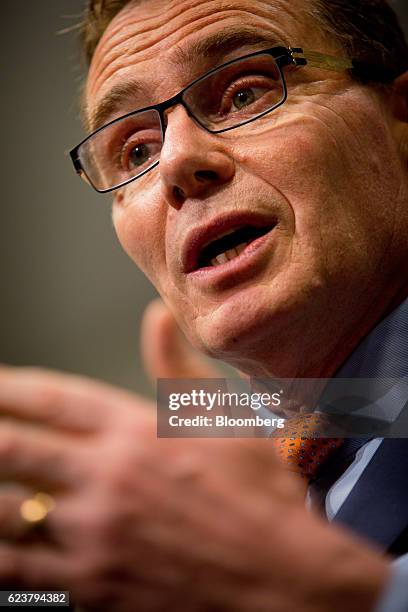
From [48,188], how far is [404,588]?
1325 millimetres

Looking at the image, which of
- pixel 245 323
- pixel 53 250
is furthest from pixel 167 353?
pixel 53 250

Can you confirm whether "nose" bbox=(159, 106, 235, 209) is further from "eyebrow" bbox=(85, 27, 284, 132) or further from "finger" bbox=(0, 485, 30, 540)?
"finger" bbox=(0, 485, 30, 540)

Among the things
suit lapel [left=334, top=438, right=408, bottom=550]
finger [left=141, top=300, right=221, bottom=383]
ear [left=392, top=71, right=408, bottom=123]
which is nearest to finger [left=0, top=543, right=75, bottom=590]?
finger [left=141, top=300, right=221, bottom=383]

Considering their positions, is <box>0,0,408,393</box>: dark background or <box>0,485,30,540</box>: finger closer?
<box>0,485,30,540</box>: finger

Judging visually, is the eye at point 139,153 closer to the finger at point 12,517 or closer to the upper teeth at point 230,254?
the upper teeth at point 230,254

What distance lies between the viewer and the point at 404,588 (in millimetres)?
437

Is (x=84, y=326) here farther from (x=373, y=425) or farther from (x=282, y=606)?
(x=282, y=606)

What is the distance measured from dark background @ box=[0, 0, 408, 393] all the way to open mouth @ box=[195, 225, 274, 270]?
0.64 metres

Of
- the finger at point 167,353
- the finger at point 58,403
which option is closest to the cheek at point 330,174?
the finger at point 167,353

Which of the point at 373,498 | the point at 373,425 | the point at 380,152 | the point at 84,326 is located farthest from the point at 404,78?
the point at 84,326

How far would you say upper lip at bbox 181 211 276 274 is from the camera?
83cm

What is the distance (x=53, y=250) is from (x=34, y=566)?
1249 mm

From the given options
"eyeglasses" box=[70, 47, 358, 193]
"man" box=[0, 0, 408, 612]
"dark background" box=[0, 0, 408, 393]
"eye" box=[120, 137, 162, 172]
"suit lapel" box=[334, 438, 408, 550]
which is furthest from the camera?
"dark background" box=[0, 0, 408, 393]

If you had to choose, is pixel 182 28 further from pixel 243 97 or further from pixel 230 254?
pixel 230 254
